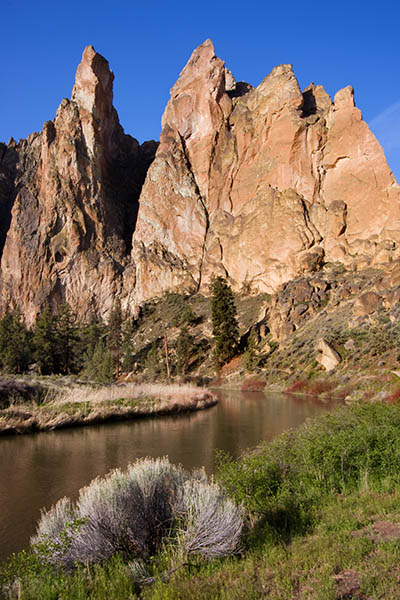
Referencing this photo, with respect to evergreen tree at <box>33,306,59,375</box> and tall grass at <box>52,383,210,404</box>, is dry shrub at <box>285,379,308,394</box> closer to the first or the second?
tall grass at <box>52,383,210,404</box>

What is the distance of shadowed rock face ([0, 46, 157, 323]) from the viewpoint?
10025 centimetres

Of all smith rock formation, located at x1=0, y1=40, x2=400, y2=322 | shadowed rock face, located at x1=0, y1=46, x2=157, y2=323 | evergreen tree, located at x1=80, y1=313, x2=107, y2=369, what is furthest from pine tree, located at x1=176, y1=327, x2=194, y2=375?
shadowed rock face, located at x1=0, y1=46, x2=157, y2=323

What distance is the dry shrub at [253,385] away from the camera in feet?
153

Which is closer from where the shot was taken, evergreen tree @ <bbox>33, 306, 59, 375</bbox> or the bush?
the bush

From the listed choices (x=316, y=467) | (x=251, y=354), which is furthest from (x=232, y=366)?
(x=316, y=467)

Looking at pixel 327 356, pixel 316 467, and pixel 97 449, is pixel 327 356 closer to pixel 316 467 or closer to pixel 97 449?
pixel 97 449

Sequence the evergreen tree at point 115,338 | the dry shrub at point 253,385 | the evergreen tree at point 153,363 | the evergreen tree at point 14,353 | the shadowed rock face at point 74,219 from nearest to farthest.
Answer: the dry shrub at point 253,385 → the evergreen tree at point 14,353 → the evergreen tree at point 153,363 → the evergreen tree at point 115,338 → the shadowed rock face at point 74,219

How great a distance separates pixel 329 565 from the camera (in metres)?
5.75

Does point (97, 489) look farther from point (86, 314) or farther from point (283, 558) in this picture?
point (86, 314)

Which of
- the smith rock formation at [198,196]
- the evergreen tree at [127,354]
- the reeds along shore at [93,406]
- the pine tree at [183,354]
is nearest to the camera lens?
the reeds along shore at [93,406]

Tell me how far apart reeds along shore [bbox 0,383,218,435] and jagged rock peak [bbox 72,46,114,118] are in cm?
9027

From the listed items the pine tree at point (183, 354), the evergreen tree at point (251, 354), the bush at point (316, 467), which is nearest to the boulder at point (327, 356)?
the evergreen tree at point (251, 354)

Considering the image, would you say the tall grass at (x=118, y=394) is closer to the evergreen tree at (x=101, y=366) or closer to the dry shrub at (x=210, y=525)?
the dry shrub at (x=210, y=525)

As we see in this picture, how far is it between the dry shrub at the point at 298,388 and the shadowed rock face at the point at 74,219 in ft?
213
